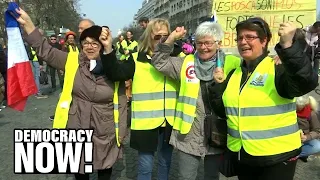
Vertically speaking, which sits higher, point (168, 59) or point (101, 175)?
point (168, 59)

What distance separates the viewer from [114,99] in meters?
3.26

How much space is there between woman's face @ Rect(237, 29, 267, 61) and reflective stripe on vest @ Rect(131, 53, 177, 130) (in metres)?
1.05

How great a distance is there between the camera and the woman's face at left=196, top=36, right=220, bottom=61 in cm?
281

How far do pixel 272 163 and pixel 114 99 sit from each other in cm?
159

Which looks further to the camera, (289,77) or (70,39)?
(70,39)

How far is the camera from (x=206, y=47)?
2.83 metres

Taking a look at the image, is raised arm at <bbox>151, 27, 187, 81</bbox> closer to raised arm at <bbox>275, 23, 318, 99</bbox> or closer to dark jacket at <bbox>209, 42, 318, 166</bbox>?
dark jacket at <bbox>209, 42, 318, 166</bbox>

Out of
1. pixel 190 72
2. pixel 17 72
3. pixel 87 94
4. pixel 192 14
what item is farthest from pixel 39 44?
pixel 192 14

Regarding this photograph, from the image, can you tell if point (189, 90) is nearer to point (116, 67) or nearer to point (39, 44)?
point (116, 67)

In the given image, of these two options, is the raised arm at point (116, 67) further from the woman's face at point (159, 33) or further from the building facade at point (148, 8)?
the building facade at point (148, 8)

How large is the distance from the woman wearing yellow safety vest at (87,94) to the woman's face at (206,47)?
2.81 feet

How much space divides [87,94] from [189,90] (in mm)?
954

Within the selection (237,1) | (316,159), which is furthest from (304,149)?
(237,1)

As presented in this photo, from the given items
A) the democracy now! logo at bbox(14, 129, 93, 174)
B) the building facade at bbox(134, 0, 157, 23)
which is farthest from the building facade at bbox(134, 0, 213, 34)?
the democracy now! logo at bbox(14, 129, 93, 174)
